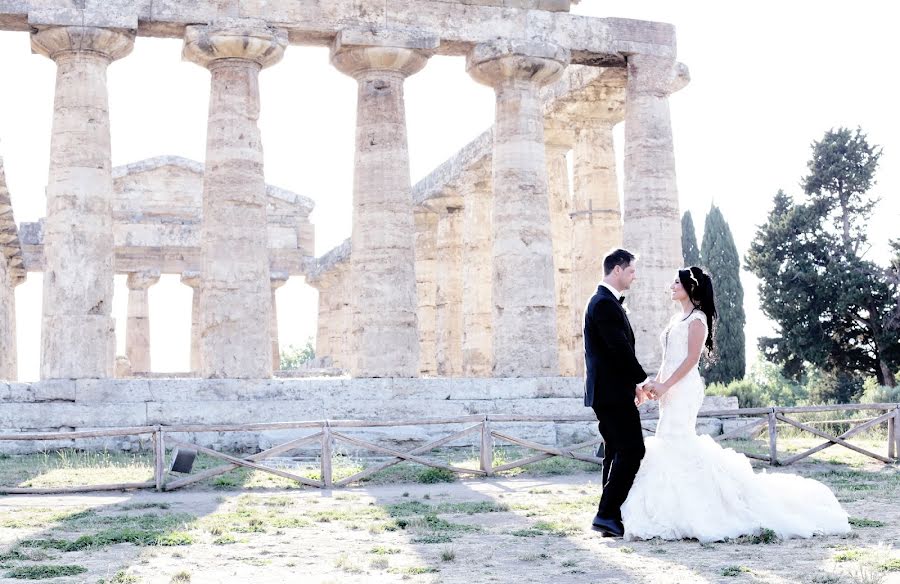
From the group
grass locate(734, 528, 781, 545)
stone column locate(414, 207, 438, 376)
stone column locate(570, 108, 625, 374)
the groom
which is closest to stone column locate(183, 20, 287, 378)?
stone column locate(570, 108, 625, 374)

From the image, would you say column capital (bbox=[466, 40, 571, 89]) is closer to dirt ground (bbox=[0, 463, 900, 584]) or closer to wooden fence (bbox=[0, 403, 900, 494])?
wooden fence (bbox=[0, 403, 900, 494])

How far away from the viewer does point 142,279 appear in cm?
5025

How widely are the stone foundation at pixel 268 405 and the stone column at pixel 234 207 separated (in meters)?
0.94

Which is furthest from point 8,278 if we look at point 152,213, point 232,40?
point 232,40

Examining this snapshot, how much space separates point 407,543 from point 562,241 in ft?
84.9

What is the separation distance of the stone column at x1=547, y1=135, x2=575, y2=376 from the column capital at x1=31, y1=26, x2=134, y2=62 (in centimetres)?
1387

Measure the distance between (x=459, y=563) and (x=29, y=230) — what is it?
4213cm

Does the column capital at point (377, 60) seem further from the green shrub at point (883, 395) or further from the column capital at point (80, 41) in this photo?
the green shrub at point (883, 395)

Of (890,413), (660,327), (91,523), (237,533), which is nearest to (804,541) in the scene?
(237,533)

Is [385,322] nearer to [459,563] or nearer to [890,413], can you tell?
[890,413]

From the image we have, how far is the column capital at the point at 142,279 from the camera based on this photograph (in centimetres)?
5006

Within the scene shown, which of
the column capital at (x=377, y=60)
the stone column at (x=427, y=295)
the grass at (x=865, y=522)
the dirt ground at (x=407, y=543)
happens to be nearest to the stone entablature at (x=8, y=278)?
the column capital at (x=377, y=60)

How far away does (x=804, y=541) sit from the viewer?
11352mm

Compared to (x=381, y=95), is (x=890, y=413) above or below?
below
